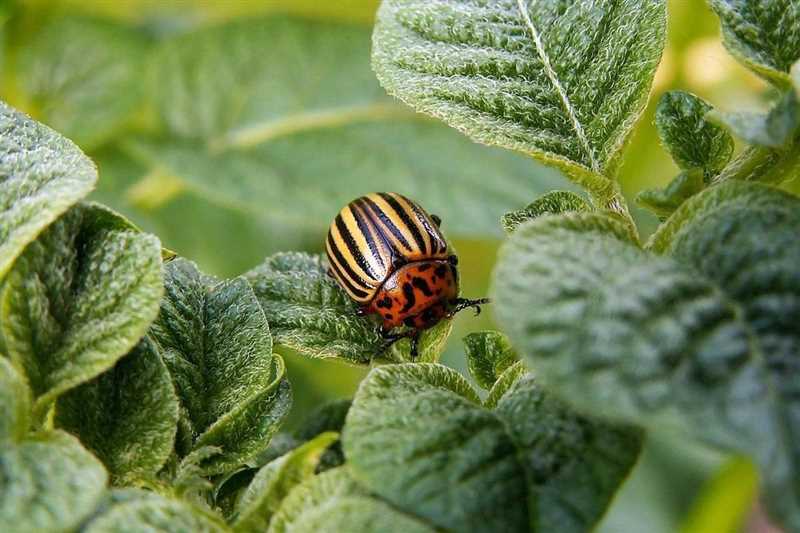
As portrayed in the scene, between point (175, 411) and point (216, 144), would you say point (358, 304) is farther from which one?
point (216, 144)

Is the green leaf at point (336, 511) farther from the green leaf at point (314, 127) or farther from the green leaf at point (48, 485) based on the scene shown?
the green leaf at point (314, 127)

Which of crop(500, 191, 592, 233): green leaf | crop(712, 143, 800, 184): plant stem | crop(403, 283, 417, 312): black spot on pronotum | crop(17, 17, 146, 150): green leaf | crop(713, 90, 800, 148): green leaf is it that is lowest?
crop(17, 17, 146, 150): green leaf

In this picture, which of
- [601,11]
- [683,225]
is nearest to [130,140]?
[601,11]

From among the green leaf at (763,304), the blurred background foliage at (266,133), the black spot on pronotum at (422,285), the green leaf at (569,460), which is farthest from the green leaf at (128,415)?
the blurred background foliage at (266,133)

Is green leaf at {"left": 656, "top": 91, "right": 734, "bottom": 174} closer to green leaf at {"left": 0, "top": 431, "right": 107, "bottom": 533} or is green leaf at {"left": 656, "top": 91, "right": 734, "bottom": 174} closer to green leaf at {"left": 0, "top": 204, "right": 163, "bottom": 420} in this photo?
green leaf at {"left": 0, "top": 204, "right": 163, "bottom": 420}

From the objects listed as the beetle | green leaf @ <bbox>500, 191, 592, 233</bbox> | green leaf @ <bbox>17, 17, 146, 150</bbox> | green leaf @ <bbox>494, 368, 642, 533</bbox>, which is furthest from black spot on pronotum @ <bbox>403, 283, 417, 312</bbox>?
green leaf @ <bbox>17, 17, 146, 150</bbox>
